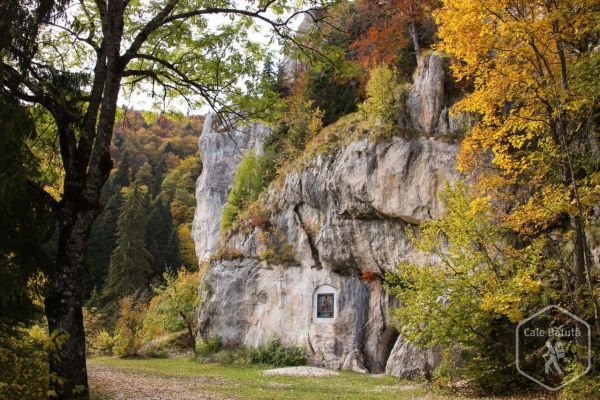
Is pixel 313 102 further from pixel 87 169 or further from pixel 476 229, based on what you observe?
pixel 87 169

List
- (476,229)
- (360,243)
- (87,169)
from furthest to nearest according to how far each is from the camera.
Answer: (360,243), (476,229), (87,169)

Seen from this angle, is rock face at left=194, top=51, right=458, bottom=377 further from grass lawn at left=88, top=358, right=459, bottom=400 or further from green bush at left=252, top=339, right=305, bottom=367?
grass lawn at left=88, top=358, right=459, bottom=400

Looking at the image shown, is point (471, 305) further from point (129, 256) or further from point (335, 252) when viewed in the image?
point (129, 256)

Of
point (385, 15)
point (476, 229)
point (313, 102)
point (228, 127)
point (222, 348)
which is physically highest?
point (385, 15)

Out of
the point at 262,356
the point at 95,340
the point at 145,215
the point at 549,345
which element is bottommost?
the point at 95,340

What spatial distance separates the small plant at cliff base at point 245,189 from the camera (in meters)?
26.9

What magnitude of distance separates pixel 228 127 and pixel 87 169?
264cm

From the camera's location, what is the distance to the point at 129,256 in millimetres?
38688

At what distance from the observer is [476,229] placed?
1098 centimetres

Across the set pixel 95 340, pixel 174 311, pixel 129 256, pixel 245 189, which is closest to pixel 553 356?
pixel 174 311

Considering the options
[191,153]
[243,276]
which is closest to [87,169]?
[243,276]

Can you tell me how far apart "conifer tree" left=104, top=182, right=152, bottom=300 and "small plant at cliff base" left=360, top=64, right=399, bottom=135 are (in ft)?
85.3

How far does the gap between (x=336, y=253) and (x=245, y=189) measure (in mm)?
9695

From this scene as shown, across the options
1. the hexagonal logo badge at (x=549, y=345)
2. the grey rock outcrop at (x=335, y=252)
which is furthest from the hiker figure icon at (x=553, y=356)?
the grey rock outcrop at (x=335, y=252)
